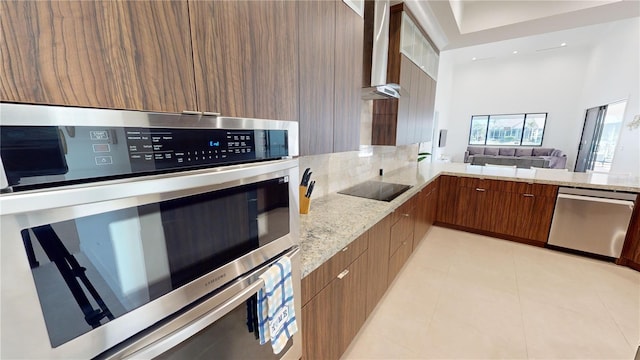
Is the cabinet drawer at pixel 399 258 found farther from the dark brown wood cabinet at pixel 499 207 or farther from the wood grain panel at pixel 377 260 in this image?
the dark brown wood cabinet at pixel 499 207

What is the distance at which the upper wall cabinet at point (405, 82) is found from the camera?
237 cm

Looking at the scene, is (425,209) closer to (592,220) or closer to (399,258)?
(399,258)

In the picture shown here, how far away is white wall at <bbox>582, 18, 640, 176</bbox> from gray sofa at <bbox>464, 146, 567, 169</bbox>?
4.58 feet

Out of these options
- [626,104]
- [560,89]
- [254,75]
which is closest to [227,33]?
[254,75]

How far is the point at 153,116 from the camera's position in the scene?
1.75 ft

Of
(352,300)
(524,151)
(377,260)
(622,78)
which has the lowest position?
(352,300)

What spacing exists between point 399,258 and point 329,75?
1790mm

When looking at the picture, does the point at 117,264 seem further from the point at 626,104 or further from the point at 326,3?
the point at 626,104

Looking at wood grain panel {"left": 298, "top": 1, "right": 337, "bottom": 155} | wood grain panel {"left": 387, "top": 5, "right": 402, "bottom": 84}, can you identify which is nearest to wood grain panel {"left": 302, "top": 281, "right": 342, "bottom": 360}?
wood grain panel {"left": 298, "top": 1, "right": 337, "bottom": 155}

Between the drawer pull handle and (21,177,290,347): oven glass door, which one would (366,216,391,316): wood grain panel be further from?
(21,177,290,347): oven glass door

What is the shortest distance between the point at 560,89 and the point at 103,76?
10.9 meters

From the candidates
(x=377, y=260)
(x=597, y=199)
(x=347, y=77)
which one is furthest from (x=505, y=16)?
(x=377, y=260)

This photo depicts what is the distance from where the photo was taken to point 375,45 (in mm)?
1924

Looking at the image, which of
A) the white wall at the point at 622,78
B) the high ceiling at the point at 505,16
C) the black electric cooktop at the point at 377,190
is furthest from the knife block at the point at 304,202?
the white wall at the point at 622,78
